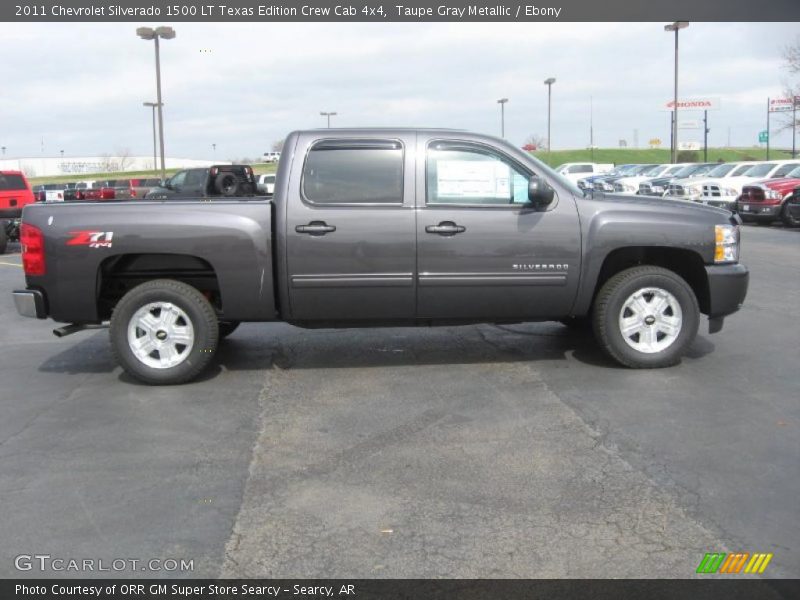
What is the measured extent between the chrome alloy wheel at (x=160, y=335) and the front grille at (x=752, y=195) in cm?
1911

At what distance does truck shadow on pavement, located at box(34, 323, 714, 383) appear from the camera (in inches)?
271

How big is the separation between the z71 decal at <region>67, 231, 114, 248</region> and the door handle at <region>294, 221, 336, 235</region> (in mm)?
1418

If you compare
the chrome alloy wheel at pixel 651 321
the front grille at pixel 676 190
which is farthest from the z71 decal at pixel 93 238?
the front grille at pixel 676 190

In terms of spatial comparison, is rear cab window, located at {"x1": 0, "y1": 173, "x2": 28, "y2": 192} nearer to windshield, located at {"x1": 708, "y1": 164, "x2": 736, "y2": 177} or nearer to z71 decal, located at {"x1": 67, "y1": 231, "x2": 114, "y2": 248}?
z71 decal, located at {"x1": 67, "y1": 231, "x2": 114, "y2": 248}

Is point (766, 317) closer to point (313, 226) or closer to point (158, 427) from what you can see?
point (313, 226)

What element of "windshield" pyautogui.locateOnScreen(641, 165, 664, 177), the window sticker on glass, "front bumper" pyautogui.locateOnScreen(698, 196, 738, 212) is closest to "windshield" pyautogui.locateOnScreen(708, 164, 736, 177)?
"front bumper" pyautogui.locateOnScreen(698, 196, 738, 212)

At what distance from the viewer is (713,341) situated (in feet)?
24.6

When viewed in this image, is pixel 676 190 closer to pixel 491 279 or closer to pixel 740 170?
pixel 740 170

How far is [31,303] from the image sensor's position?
20.1 feet

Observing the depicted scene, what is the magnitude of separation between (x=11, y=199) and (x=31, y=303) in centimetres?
1439

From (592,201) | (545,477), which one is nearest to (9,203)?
(592,201)

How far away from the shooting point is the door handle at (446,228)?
242 inches

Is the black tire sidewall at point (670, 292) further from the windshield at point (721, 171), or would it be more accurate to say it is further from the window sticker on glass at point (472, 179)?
the windshield at point (721, 171)
